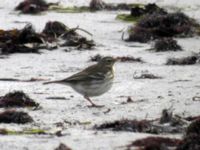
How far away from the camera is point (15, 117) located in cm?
1037

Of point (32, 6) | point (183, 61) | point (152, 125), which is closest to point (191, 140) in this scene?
point (152, 125)

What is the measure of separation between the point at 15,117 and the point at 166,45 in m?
5.93

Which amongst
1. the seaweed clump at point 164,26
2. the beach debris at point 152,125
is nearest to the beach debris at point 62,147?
the beach debris at point 152,125

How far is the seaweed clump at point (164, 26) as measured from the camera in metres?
17.2

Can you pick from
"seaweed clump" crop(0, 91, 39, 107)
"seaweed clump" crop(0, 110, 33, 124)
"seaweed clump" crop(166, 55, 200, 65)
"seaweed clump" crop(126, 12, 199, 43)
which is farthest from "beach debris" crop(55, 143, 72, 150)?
"seaweed clump" crop(126, 12, 199, 43)

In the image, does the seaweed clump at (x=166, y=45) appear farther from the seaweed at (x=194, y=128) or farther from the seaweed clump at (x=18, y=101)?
the seaweed at (x=194, y=128)

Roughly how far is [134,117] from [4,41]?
18.9 feet

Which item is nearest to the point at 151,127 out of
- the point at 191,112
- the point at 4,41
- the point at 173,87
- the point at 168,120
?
the point at 168,120

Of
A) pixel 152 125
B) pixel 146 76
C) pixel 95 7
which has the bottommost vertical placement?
pixel 146 76

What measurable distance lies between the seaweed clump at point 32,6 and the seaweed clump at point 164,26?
2910 mm

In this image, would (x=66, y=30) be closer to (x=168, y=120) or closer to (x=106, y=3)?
(x=106, y=3)

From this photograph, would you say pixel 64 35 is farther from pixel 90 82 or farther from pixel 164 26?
pixel 90 82

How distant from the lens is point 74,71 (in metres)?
14.4

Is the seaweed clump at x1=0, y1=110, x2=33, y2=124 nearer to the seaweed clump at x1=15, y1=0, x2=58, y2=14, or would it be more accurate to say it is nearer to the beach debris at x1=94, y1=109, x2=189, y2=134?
the beach debris at x1=94, y1=109, x2=189, y2=134
